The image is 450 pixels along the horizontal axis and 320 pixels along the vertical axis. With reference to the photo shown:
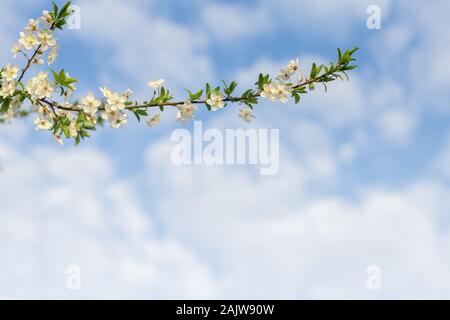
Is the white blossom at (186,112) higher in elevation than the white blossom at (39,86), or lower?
lower

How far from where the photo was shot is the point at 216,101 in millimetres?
5168

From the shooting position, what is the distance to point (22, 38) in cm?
510

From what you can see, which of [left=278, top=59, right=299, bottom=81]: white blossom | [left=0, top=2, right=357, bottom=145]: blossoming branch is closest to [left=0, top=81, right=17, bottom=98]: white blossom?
[left=0, top=2, right=357, bottom=145]: blossoming branch

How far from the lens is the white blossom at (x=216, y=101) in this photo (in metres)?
5.14

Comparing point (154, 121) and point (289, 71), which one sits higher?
point (289, 71)

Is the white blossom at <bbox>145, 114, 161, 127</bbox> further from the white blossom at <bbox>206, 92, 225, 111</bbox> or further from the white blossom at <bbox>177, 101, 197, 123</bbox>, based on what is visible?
the white blossom at <bbox>206, 92, 225, 111</bbox>

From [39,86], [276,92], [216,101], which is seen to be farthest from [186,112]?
[39,86]

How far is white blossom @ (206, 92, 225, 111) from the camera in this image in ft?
16.9

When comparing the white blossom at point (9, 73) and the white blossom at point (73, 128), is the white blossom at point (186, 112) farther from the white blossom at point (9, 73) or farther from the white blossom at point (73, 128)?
the white blossom at point (9, 73)

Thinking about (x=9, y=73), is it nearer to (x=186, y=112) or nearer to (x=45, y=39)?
(x=45, y=39)

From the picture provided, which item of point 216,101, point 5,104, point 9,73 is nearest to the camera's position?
point 9,73

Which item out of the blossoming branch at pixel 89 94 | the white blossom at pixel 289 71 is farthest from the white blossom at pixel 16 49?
the white blossom at pixel 289 71
